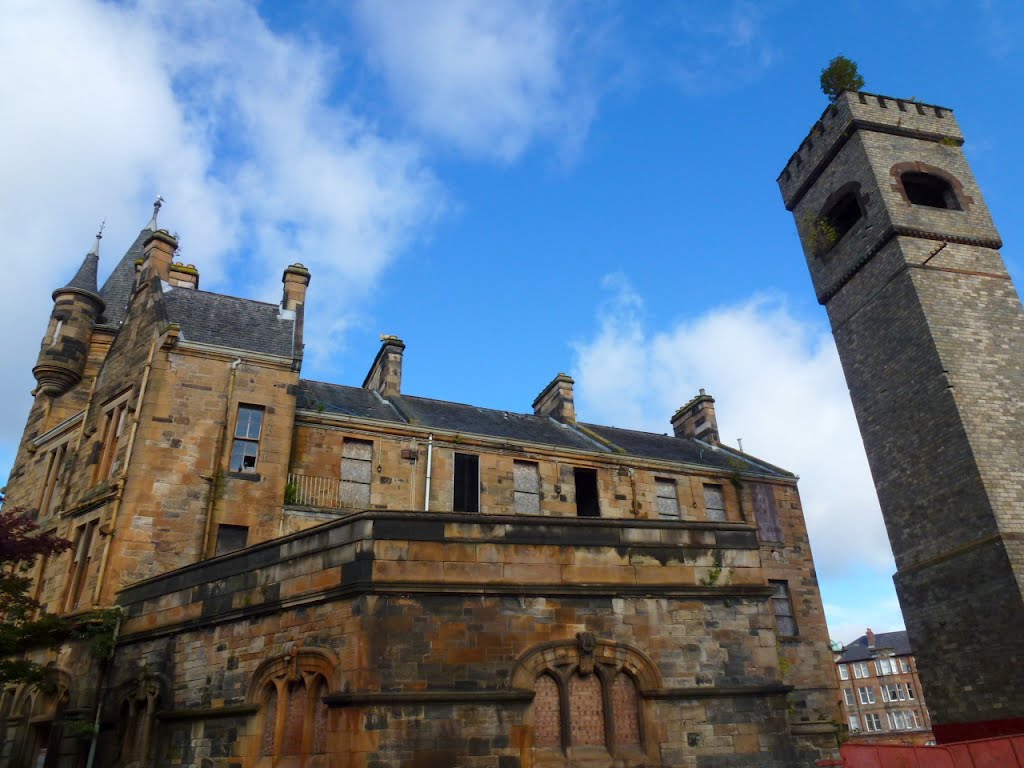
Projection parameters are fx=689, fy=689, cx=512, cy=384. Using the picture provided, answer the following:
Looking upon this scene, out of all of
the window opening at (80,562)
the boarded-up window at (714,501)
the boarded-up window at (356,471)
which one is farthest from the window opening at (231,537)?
the boarded-up window at (714,501)

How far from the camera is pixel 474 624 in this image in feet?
31.9

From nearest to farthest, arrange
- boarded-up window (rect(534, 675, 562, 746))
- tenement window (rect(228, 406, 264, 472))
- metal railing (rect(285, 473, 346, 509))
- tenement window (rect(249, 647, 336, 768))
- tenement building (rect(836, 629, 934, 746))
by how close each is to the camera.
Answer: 1. tenement window (rect(249, 647, 336, 768))
2. boarded-up window (rect(534, 675, 562, 746))
3. tenement window (rect(228, 406, 264, 472))
4. metal railing (rect(285, 473, 346, 509))
5. tenement building (rect(836, 629, 934, 746))

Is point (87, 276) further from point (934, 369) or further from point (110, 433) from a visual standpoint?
point (934, 369)

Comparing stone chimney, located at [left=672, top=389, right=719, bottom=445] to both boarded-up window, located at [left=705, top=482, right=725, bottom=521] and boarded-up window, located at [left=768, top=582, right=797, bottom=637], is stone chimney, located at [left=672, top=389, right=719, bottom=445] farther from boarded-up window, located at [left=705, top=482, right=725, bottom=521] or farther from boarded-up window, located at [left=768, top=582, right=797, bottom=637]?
boarded-up window, located at [left=768, top=582, right=797, bottom=637]

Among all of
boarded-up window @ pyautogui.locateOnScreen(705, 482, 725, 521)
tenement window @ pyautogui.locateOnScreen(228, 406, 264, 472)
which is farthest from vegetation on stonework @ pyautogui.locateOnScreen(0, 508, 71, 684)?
boarded-up window @ pyautogui.locateOnScreen(705, 482, 725, 521)

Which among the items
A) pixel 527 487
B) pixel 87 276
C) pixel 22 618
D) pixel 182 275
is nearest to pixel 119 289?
pixel 87 276

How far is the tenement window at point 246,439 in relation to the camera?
17000 mm

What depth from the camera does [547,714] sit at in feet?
31.9

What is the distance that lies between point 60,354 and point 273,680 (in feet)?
51.8

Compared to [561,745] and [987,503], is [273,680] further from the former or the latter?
[987,503]

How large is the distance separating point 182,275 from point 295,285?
3504mm

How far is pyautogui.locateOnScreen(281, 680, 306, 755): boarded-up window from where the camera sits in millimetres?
9661

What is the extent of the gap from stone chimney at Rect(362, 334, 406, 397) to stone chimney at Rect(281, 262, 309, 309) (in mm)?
3914

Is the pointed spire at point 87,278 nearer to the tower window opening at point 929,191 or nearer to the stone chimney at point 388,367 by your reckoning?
the stone chimney at point 388,367
